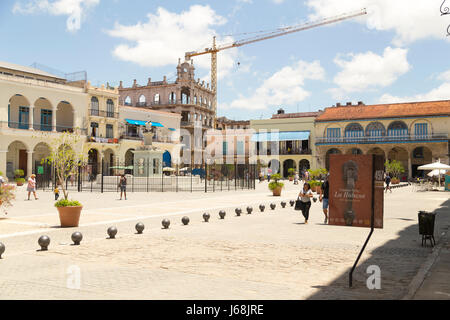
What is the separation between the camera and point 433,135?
5316 cm

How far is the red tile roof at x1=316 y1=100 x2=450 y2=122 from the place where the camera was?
54.3 meters

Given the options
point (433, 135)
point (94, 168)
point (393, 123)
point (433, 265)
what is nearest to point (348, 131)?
point (393, 123)

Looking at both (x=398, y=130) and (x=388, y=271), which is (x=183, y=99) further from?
(x=388, y=271)

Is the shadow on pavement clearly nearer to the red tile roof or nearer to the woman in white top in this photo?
the woman in white top

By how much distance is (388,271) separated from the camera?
23.2ft

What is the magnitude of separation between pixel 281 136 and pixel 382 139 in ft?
45.7

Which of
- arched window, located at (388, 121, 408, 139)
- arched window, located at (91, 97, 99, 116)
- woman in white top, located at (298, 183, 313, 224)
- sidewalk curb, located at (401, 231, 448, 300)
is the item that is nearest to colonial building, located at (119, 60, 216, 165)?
arched window, located at (91, 97, 99, 116)

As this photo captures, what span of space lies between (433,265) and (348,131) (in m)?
53.4

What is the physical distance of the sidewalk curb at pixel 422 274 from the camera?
5656mm

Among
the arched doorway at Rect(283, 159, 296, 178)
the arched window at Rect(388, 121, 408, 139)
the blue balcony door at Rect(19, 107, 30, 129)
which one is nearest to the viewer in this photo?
A: the blue balcony door at Rect(19, 107, 30, 129)

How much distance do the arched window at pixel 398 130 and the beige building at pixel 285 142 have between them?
34.2 feet

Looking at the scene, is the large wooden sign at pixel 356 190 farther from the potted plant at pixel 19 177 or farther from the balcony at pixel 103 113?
the balcony at pixel 103 113

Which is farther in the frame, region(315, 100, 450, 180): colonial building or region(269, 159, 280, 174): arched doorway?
region(269, 159, 280, 174): arched doorway
